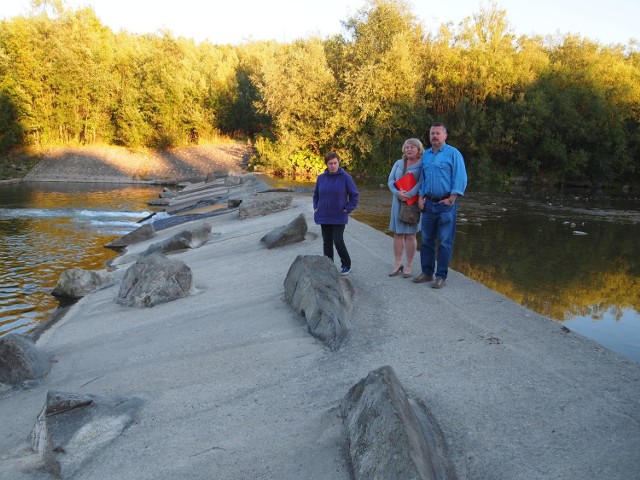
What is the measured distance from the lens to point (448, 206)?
7.28 metres

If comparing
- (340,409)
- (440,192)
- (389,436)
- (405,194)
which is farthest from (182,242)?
(389,436)

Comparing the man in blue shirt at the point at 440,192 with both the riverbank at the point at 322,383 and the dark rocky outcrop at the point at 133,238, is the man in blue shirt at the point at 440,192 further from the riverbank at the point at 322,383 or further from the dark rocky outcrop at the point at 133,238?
the dark rocky outcrop at the point at 133,238

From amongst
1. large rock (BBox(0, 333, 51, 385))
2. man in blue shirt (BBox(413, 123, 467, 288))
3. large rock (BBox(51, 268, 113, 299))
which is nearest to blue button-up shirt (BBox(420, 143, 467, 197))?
man in blue shirt (BBox(413, 123, 467, 288))

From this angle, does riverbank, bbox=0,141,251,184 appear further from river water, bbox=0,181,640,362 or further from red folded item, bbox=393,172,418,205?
red folded item, bbox=393,172,418,205

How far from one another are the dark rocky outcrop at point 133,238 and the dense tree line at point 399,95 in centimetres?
2039

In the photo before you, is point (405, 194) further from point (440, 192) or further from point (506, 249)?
point (506, 249)

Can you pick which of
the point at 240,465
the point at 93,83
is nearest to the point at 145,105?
the point at 93,83

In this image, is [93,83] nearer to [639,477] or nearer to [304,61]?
[304,61]

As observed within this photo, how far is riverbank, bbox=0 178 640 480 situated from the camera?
3.68 meters

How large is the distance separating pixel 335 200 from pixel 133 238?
9487 mm

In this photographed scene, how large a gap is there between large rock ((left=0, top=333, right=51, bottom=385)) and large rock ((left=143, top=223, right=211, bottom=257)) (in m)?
6.74

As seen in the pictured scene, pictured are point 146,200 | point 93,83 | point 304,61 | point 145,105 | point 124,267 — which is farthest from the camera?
point 145,105

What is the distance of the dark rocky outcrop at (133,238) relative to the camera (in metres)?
15.3

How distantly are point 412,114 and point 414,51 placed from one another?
19.3 feet
